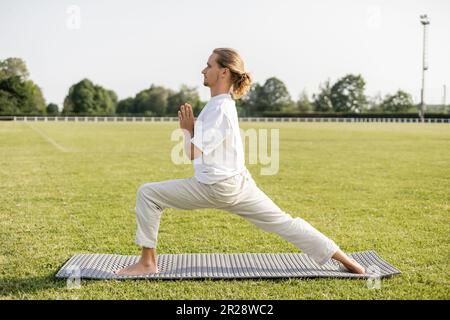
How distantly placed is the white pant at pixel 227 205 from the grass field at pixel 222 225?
332 mm

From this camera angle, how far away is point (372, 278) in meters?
4.55

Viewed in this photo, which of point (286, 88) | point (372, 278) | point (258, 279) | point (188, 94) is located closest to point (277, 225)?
point (258, 279)

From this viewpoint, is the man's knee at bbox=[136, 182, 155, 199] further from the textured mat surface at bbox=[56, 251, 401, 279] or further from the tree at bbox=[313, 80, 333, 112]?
the tree at bbox=[313, 80, 333, 112]

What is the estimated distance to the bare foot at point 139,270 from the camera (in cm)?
461

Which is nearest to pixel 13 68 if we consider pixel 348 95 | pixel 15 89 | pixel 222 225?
pixel 15 89

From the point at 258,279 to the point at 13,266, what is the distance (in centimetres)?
220

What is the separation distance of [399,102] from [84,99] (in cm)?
5320

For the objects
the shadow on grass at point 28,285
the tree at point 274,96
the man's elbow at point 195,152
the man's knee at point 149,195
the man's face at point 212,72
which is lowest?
the shadow on grass at point 28,285

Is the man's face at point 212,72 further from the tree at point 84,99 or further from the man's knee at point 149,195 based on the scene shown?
the tree at point 84,99

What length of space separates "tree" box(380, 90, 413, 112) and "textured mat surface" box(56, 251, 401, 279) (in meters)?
95.9

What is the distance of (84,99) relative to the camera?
298 feet

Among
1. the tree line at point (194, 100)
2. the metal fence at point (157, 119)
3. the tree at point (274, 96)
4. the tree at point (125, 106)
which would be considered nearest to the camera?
the metal fence at point (157, 119)

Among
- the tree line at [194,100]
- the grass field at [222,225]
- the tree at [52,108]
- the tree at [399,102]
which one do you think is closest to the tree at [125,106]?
the tree line at [194,100]

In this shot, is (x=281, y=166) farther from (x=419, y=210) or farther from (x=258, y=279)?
(x=258, y=279)
